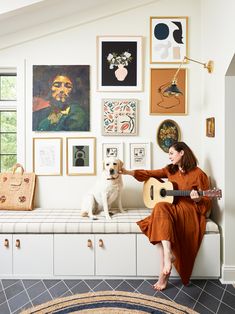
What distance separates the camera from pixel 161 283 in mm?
2283

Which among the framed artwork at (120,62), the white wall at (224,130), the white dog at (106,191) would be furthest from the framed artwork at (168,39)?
the white dog at (106,191)

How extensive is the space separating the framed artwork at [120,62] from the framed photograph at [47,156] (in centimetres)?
80

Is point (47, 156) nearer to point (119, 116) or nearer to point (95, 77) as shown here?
point (119, 116)

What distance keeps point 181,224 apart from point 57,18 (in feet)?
7.69

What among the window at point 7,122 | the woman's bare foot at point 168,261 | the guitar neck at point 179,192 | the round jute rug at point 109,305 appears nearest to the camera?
the round jute rug at point 109,305

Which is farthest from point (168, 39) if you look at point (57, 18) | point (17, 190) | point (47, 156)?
point (17, 190)

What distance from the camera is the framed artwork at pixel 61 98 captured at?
9.90 ft

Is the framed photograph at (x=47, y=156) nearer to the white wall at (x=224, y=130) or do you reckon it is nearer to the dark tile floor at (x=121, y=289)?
the dark tile floor at (x=121, y=289)

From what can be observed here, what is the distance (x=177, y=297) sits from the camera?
2.15 meters

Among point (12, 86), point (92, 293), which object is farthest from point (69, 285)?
point (12, 86)

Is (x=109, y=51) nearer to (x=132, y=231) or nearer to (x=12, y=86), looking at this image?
(x=12, y=86)

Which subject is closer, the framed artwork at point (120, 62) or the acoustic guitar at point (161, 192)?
the acoustic guitar at point (161, 192)

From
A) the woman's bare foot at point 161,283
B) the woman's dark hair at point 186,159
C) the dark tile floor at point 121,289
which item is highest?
the woman's dark hair at point 186,159

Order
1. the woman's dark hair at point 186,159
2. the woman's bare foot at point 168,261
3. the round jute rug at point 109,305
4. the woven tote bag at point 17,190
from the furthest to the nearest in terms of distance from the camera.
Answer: the woven tote bag at point 17,190
the woman's dark hair at point 186,159
the woman's bare foot at point 168,261
the round jute rug at point 109,305
